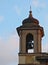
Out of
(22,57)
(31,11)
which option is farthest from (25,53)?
(31,11)

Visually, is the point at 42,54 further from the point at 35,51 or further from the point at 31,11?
the point at 31,11

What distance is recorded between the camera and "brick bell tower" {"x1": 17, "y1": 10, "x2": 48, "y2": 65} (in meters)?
48.9

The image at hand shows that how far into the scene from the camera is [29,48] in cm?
4922

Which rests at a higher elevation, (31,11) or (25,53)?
(31,11)

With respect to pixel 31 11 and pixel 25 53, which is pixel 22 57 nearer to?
pixel 25 53

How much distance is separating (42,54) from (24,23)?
2.81m

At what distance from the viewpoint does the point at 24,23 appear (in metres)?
49.6

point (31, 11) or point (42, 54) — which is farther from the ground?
point (31, 11)

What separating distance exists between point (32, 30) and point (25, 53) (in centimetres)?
182

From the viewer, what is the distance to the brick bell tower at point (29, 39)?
48.9 m

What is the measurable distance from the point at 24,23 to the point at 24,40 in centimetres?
126

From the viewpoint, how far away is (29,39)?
1970 inches

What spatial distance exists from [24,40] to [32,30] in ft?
3.09

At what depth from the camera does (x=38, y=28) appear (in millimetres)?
49281
